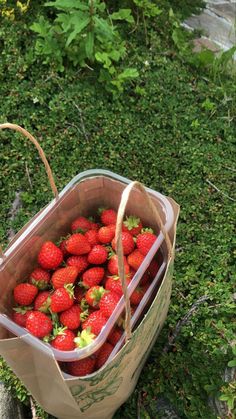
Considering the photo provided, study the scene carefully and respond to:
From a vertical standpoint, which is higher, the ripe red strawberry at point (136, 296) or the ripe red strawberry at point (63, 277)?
the ripe red strawberry at point (63, 277)

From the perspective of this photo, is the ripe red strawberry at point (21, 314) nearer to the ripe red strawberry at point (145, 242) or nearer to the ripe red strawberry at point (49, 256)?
the ripe red strawberry at point (49, 256)

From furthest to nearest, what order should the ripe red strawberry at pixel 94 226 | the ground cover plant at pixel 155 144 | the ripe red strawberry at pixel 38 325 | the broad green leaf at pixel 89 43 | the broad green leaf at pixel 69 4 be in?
1. the broad green leaf at pixel 89 43
2. the broad green leaf at pixel 69 4
3. the ground cover plant at pixel 155 144
4. the ripe red strawberry at pixel 94 226
5. the ripe red strawberry at pixel 38 325

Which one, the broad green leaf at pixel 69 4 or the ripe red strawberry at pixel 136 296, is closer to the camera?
the ripe red strawberry at pixel 136 296

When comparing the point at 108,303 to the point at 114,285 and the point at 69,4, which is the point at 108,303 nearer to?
the point at 114,285

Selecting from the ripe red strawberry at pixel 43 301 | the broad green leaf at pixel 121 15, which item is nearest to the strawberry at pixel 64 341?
the ripe red strawberry at pixel 43 301

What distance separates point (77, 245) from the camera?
157cm

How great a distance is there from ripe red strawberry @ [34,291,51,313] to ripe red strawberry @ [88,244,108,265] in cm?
19

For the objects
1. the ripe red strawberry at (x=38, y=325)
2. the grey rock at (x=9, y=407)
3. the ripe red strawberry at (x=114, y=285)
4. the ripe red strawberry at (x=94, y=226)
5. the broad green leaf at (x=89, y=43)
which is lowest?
the grey rock at (x=9, y=407)

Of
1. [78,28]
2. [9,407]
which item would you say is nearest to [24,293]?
[9,407]

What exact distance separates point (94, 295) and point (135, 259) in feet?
0.63

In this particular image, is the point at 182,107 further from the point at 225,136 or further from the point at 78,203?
the point at 78,203

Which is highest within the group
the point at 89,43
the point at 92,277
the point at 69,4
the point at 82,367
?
the point at 69,4

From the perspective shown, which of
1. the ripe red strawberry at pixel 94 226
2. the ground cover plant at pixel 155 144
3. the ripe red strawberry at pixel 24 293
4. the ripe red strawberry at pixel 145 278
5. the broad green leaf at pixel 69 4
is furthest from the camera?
the broad green leaf at pixel 69 4

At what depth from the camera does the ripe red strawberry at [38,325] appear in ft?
4.46
